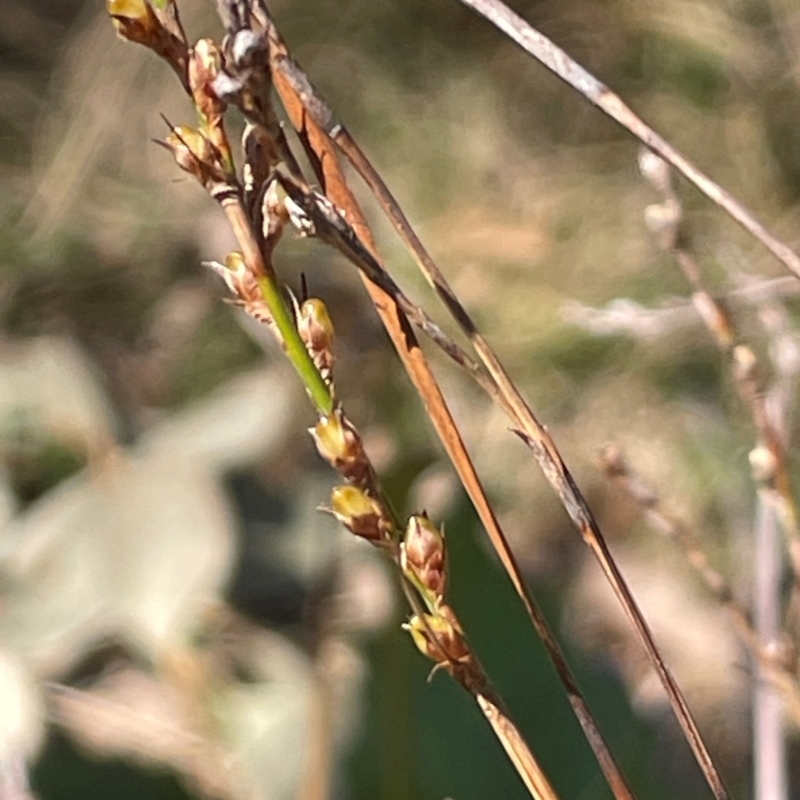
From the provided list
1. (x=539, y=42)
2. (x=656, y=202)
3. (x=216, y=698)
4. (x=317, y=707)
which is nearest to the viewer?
(x=539, y=42)

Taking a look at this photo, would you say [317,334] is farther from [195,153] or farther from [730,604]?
[730,604]

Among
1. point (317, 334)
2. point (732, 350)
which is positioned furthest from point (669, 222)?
point (317, 334)

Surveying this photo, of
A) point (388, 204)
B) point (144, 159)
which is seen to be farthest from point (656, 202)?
point (388, 204)

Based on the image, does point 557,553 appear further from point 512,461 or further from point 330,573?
point 330,573

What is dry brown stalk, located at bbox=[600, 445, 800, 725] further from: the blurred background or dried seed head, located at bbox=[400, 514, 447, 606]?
→ dried seed head, located at bbox=[400, 514, 447, 606]

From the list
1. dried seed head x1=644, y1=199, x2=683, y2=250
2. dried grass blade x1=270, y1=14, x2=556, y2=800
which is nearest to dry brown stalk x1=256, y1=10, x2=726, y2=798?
dried grass blade x1=270, y1=14, x2=556, y2=800

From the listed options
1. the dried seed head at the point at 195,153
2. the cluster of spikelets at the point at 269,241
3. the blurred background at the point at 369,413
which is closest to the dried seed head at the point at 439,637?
the cluster of spikelets at the point at 269,241

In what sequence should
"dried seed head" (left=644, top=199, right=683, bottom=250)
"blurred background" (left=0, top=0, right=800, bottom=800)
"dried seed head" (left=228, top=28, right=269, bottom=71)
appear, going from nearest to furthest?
"dried seed head" (left=228, top=28, right=269, bottom=71)
"dried seed head" (left=644, top=199, right=683, bottom=250)
"blurred background" (left=0, top=0, right=800, bottom=800)
